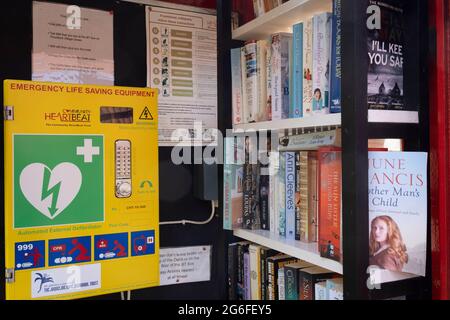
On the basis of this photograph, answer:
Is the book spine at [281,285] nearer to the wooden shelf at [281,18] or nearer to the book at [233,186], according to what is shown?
the book at [233,186]

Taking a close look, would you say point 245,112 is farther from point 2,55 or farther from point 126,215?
point 2,55

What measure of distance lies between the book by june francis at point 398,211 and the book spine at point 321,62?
0.79 feet

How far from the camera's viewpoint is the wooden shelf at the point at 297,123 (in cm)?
109

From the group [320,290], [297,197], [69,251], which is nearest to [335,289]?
[320,290]

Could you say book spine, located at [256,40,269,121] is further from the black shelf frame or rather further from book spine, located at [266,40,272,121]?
the black shelf frame

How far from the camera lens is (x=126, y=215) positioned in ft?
5.40

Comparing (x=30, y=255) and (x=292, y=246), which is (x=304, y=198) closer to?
(x=292, y=246)

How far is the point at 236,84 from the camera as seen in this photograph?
1593 millimetres

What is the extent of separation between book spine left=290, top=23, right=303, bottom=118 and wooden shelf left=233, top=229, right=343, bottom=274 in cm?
40

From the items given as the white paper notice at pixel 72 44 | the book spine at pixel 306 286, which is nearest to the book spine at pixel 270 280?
the book spine at pixel 306 286

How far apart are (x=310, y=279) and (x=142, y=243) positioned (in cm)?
74

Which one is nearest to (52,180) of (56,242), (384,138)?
(56,242)

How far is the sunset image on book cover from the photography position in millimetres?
1017
